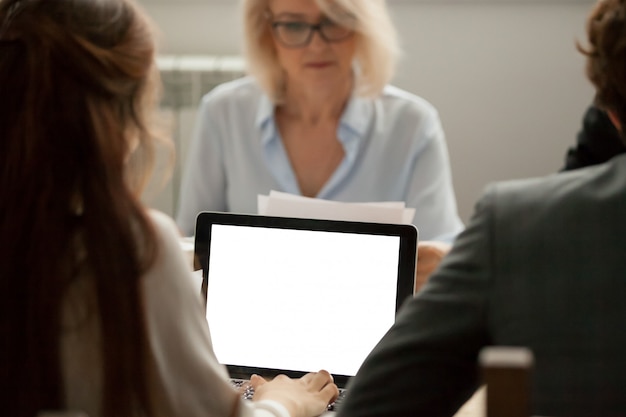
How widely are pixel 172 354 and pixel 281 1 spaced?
3.86 feet

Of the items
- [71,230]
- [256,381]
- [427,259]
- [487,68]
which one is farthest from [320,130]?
[71,230]

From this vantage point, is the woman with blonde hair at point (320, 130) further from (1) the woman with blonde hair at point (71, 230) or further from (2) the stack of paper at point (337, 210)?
(1) the woman with blonde hair at point (71, 230)

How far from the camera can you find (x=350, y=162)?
2.00m

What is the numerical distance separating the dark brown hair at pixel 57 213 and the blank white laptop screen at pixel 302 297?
1.45ft

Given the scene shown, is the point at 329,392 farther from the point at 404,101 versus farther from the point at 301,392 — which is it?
the point at 404,101

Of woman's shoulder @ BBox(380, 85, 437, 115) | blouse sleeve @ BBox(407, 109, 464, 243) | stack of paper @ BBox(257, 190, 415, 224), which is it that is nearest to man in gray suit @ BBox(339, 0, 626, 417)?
stack of paper @ BBox(257, 190, 415, 224)

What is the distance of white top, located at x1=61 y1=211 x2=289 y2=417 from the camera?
0.91 metres

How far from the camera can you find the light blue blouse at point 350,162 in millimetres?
1990

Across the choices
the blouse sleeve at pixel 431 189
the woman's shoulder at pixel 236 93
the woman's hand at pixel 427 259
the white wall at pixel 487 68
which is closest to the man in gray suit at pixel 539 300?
the woman's hand at pixel 427 259

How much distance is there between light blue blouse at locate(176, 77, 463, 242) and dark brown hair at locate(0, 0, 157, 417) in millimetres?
1055

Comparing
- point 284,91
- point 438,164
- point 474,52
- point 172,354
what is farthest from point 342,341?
point 474,52

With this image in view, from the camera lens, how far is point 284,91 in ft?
6.85

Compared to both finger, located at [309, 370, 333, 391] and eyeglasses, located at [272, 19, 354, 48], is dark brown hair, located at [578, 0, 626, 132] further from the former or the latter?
eyeglasses, located at [272, 19, 354, 48]

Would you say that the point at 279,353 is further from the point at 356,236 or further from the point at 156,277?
the point at 156,277
